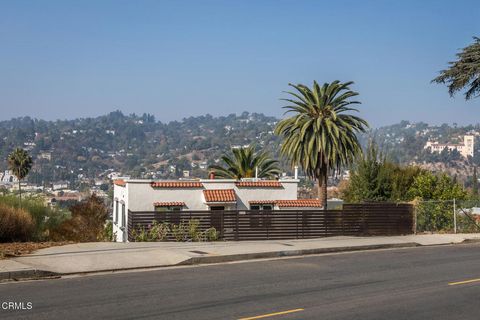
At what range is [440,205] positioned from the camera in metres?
29.7

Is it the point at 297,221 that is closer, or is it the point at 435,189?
the point at 297,221

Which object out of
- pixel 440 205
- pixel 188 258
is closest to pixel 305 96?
pixel 440 205

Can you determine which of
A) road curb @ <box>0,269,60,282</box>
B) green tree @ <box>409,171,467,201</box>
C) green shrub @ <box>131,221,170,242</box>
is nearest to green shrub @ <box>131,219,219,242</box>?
green shrub @ <box>131,221,170,242</box>

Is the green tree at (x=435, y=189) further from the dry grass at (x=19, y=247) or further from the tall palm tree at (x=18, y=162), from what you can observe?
the tall palm tree at (x=18, y=162)

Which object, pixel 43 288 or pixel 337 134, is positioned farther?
pixel 337 134

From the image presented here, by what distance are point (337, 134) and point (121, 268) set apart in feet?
83.6

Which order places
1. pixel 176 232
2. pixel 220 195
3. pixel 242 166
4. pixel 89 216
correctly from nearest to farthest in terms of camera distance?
pixel 176 232
pixel 220 195
pixel 89 216
pixel 242 166

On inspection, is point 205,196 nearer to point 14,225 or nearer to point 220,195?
point 220,195

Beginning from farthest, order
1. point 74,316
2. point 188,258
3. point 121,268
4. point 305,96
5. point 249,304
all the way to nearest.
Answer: point 305,96, point 188,258, point 121,268, point 249,304, point 74,316

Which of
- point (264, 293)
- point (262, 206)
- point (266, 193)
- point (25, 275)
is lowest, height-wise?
point (264, 293)

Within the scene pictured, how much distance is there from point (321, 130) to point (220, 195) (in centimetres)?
741

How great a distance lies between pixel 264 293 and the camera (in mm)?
13539

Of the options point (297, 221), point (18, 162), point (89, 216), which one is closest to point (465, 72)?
point (297, 221)

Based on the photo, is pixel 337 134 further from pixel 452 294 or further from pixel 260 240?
pixel 452 294
